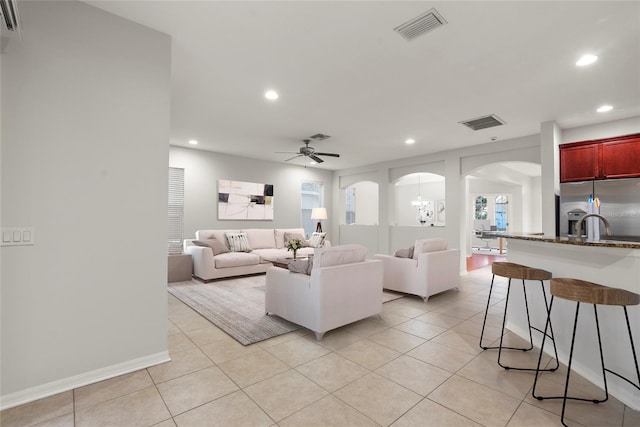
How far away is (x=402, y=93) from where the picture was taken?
12.0ft

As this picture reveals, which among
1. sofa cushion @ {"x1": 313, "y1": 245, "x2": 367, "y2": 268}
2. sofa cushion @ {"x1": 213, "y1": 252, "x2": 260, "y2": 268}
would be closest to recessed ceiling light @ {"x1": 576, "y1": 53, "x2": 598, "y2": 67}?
sofa cushion @ {"x1": 313, "y1": 245, "x2": 367, "y2": 268}

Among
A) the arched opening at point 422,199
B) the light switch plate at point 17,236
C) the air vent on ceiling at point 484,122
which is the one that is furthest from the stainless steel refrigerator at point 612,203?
the light switch plate at point 17,236

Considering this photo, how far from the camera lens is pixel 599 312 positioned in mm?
2209

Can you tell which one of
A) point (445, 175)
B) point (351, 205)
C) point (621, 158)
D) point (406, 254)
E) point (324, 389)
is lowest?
point (324, 389)

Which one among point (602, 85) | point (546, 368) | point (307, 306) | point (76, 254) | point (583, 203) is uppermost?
point (602, 85)

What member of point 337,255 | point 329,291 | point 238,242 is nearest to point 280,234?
point 238,242

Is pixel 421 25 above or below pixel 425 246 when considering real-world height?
above

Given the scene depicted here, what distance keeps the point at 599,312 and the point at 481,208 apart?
37.5ft

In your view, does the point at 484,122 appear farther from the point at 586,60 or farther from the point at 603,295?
the point at 603,295

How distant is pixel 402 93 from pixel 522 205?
9410 mm

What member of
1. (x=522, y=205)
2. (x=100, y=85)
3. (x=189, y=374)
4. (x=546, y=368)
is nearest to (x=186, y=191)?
(x=100, y=85)

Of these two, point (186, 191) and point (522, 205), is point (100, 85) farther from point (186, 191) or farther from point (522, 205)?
point (522, 205)

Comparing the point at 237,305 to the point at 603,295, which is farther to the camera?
the point at 237,305

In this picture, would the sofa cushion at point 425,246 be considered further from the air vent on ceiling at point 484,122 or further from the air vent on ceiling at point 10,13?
the air vent on ceiling at point 10,13
